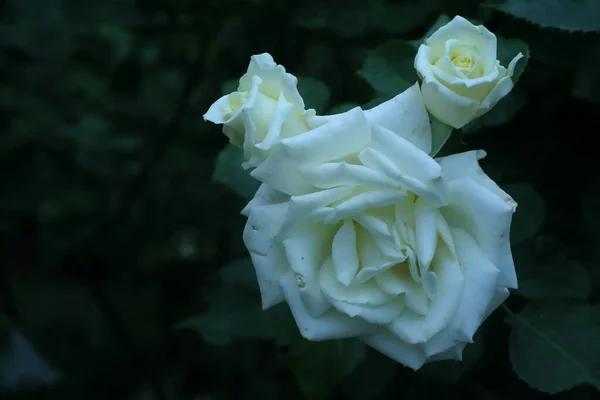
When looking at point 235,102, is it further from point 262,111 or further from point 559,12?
point 559,12

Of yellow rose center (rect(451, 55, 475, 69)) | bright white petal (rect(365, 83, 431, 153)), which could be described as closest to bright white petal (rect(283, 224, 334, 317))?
bright white petal (rect(365, 83, 431, 153))

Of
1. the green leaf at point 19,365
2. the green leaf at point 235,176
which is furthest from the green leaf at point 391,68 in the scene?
the green leaf at point 19,365

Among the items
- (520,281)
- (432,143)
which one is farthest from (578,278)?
(432,143)

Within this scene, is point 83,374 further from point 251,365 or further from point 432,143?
point 432,143

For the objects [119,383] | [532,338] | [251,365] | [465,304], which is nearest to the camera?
[465,304]

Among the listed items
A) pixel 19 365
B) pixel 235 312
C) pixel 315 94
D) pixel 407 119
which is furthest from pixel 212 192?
pixel 407 119

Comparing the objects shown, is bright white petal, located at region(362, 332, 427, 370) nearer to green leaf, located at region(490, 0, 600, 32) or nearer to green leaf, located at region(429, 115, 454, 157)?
green leaf, located at region(429, 115, 454, 157)
